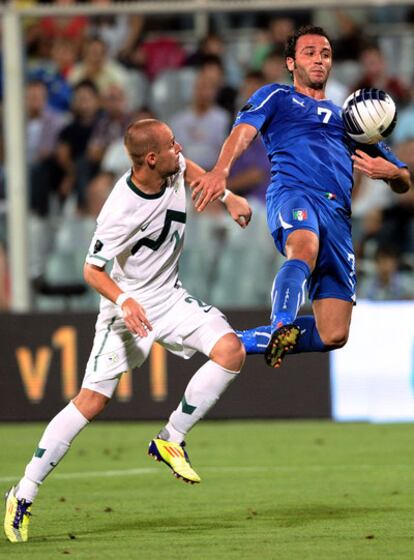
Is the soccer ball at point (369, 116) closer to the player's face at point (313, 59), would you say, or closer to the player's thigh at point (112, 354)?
the player's face at point (313, 59)

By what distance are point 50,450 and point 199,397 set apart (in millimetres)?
832

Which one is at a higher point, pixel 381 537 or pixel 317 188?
pixel 317 188

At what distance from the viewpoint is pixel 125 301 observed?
21.3ft

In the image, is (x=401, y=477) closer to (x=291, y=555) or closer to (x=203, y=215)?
(x=291, y=555)

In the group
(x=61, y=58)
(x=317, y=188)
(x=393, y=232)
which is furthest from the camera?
(x=61, y=58)

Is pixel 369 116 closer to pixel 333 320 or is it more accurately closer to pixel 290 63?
pixel 290 63

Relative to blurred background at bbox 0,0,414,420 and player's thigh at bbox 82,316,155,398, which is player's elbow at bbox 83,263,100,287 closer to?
player's thigh at bbox 82,316,155,398

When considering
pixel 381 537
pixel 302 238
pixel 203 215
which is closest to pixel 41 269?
pixel 203 215

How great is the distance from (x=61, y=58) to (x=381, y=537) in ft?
29.7

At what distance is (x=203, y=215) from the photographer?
43.9ft

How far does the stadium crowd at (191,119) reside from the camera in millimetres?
13195

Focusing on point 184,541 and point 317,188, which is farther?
point 317,188

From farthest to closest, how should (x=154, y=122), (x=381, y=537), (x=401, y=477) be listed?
(x=401, y=477)
(x=154, y=122)
(x=381, y=537)

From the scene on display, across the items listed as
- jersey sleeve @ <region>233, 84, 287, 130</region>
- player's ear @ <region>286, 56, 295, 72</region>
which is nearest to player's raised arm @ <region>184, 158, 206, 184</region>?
jersey sleeve @ <region>233, 84, 287, 130</region>
